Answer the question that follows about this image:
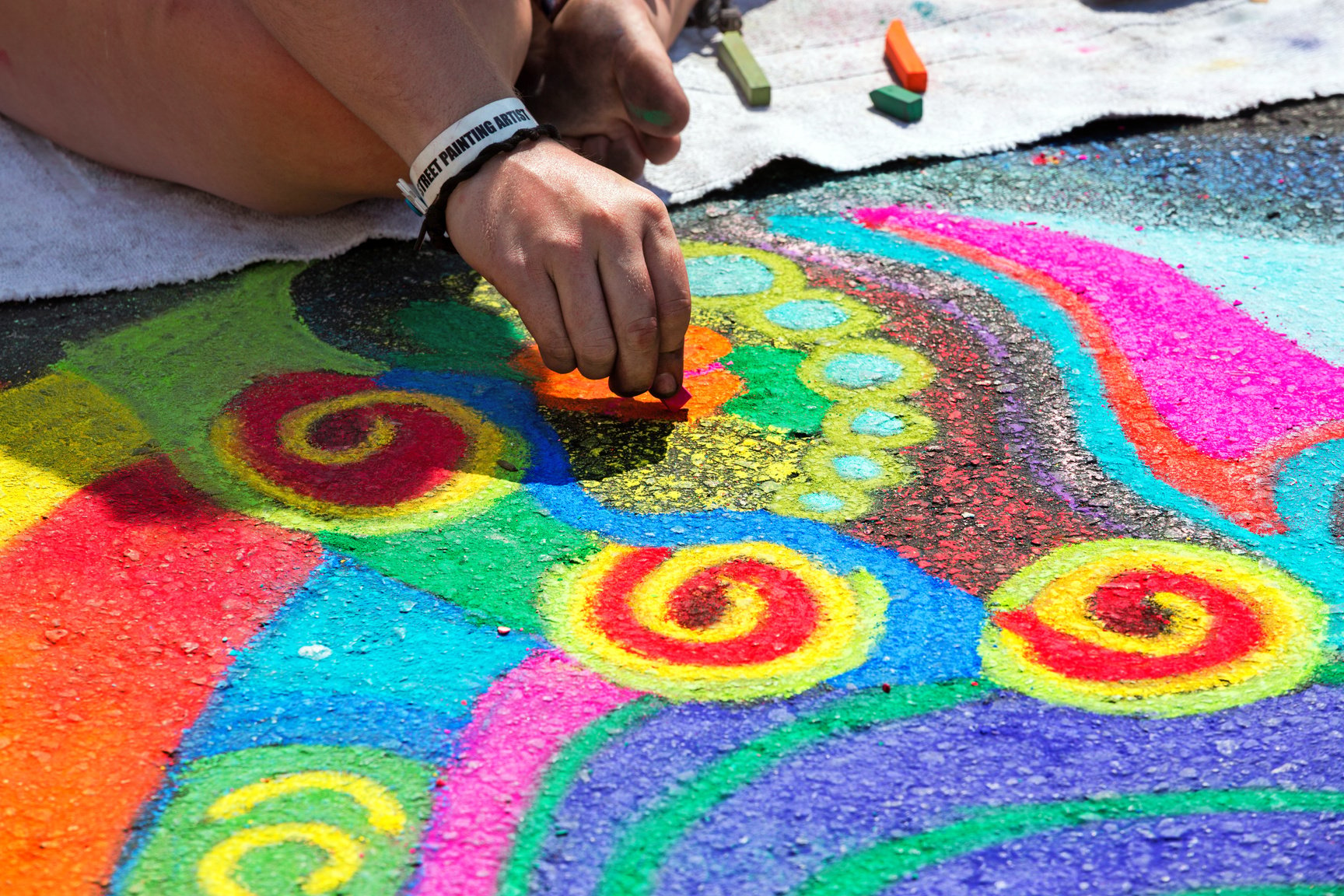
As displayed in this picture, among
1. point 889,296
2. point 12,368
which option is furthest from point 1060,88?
point 12,368

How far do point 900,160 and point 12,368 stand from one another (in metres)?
1.42

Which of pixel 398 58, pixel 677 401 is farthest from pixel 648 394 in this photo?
pixel 398 58

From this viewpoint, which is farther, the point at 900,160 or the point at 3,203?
the point at 900,160

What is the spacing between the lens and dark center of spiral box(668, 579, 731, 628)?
108 cm

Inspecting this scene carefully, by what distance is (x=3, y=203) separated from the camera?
5.85 ft

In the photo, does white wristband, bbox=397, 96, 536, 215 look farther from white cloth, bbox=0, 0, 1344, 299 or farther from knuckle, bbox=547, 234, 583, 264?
white cloth, bbox=0, 0, 1344, 299

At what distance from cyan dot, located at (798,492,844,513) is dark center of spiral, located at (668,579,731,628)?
156mm

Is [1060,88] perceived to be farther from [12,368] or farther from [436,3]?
[12,368]

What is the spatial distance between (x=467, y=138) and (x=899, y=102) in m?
1.06

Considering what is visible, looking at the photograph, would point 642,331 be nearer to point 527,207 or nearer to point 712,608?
point 527,207

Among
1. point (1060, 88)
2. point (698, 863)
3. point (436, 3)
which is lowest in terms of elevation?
point (698, 863)

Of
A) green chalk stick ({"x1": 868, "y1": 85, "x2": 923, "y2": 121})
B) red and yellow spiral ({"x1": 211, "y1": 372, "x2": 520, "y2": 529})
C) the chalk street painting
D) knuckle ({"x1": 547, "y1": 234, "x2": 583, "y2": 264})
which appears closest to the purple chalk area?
the chalk street painting

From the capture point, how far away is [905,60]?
225cm

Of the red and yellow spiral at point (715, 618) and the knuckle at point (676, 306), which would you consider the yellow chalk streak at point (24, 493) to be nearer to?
the red and yellow spiral at point (715, 618)
